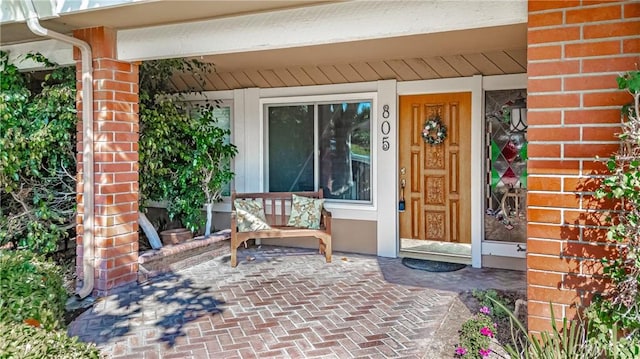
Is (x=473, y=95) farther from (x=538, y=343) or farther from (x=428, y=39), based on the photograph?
(x=538, y=343)

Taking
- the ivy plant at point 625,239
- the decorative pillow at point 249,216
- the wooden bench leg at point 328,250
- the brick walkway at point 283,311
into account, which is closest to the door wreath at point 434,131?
the brick walkway at point 283,311

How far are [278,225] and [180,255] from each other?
1215 mm

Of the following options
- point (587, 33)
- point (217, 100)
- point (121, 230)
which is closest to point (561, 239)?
point (587, 33)

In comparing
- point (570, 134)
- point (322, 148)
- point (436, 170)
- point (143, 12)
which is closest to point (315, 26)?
point (143, 12)

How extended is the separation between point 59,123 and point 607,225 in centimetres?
445

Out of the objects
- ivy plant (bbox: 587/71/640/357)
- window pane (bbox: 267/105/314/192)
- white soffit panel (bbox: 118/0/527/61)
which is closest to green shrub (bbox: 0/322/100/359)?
ivy plant (bbox: 587/71/640/357)

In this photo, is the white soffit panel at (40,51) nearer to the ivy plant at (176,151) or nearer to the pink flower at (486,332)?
the ivy plant at (176,151)

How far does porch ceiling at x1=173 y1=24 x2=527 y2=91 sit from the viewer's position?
168 inches

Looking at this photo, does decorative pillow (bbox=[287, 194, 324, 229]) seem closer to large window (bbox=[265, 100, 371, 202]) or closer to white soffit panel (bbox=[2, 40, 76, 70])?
large window (bbox=[265, 100, 371, 202])

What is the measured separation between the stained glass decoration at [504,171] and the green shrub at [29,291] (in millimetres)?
4176

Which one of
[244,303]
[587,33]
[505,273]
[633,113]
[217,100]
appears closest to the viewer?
[633,113]

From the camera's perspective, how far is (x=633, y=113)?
2119mm

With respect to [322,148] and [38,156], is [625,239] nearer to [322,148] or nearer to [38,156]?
[322,148]

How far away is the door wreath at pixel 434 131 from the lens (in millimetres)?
5250
